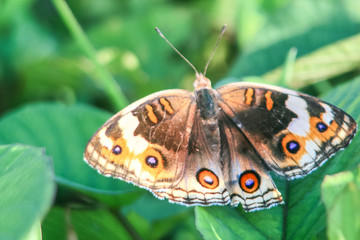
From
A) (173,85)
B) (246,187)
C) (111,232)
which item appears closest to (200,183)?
(246,187)

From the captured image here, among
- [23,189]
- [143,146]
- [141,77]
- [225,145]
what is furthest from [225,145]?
[141,77]

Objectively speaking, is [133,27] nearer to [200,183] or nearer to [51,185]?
[200,183]

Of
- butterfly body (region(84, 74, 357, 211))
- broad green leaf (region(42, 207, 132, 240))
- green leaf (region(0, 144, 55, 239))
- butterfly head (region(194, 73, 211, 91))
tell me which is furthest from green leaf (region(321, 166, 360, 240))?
broad green leaf (region(42, 207, 132, 240))

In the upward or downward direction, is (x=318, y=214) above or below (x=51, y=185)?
below

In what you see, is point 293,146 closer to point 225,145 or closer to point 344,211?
point 225,145

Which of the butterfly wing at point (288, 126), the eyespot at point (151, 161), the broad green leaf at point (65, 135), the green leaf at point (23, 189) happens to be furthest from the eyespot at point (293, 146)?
the green leaf at point (23, 189)

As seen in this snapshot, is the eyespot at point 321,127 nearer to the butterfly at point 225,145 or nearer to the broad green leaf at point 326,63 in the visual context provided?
the butterfly at point 225,145

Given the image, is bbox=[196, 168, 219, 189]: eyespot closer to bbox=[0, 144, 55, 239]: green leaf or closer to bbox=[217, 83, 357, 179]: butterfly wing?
bbox=[217, 83, 357, 179]: butterfly wing
